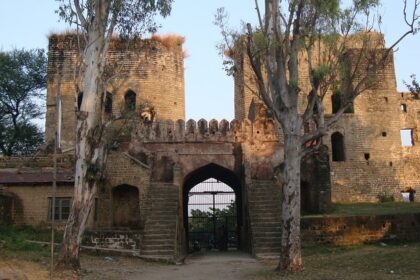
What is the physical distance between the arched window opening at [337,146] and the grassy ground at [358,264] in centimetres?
1267

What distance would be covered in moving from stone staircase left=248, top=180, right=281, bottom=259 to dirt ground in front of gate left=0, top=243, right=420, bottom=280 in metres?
0.52

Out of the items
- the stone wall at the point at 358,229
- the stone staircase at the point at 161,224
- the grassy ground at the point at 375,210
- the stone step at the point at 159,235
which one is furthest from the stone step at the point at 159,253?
the grassy ground at the point at 375,210

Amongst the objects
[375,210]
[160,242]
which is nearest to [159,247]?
[160,242]

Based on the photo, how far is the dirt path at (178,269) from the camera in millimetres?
11648

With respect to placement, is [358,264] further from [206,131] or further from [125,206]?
[125,206]

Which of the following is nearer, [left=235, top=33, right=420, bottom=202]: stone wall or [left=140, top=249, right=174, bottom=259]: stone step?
[left=140, top=249, right=174, bottom=259]: stone step

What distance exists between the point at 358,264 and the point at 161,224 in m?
6.25

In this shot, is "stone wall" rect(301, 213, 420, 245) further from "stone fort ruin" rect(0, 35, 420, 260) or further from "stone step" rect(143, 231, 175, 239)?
"stone step" rect(143, 231, 175, 239)

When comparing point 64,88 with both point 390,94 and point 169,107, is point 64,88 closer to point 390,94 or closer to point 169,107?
point 169,107

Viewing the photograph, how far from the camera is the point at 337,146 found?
27.6 meters

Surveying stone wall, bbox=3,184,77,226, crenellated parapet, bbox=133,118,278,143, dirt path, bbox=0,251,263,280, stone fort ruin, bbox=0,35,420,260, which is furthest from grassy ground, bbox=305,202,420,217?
stone wall, bbox=3,184,77,226

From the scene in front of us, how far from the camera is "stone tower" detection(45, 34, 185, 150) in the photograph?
26047 millimetres

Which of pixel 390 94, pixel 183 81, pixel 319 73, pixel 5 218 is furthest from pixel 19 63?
pixel 319 73

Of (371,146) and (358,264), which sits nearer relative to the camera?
(358,264)
